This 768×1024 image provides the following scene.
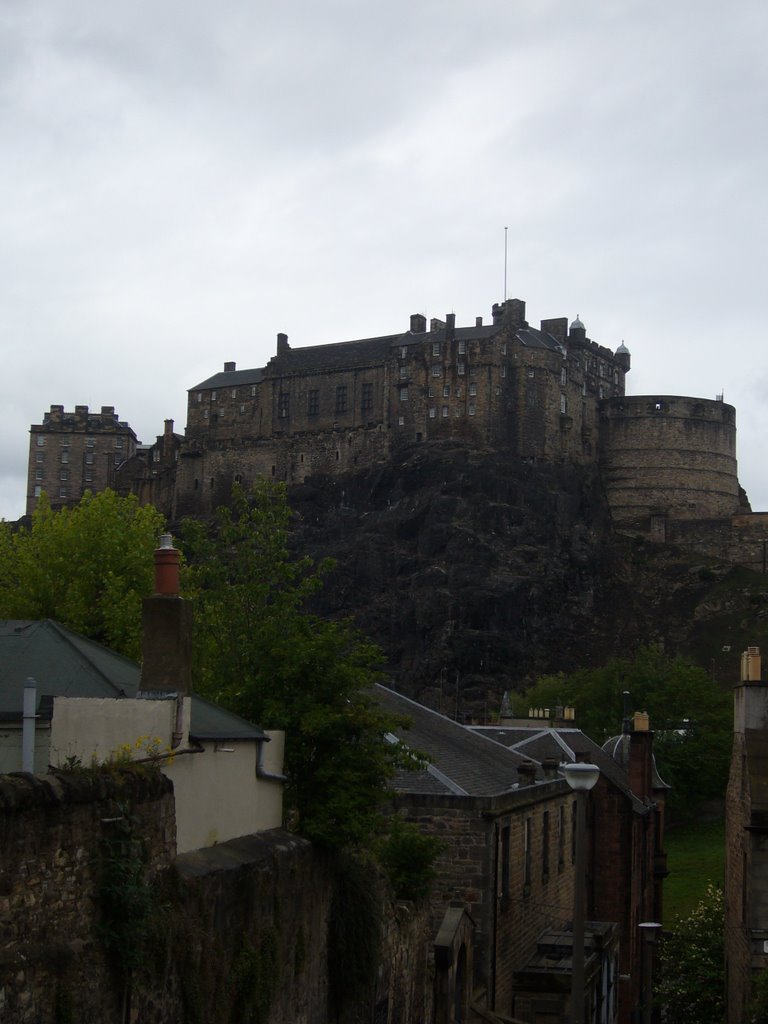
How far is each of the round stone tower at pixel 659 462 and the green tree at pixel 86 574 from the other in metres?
82.2

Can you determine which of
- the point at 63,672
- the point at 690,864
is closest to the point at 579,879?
the point at 63,672

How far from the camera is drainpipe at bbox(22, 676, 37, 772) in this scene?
11.0 m

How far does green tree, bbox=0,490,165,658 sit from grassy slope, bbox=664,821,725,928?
20.7 m

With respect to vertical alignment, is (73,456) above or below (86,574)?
above

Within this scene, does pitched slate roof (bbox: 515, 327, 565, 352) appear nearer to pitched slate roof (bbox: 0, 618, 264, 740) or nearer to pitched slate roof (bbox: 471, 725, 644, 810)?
pitched slate roof (bbox: 471, 725, 644, 810)

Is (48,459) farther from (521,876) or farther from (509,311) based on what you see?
(521,876)

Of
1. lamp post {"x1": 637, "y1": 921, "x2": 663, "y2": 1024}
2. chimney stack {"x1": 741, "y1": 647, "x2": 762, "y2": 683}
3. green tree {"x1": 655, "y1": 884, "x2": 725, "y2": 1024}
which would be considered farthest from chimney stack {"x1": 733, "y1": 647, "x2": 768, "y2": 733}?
lamp post {"x1": 637, "y1": 921, "x2": 663, "y2": 1024}

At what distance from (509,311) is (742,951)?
9162cm

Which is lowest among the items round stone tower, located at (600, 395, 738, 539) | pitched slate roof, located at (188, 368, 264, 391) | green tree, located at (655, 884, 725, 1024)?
green tree, located at (655, 884, 725, 1024)

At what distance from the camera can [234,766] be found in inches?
570

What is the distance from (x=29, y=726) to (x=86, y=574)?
22031 mm

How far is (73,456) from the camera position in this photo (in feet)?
454

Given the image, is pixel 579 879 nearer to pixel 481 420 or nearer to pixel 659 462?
pixel 481 420

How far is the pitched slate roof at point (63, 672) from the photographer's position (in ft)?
43.2
